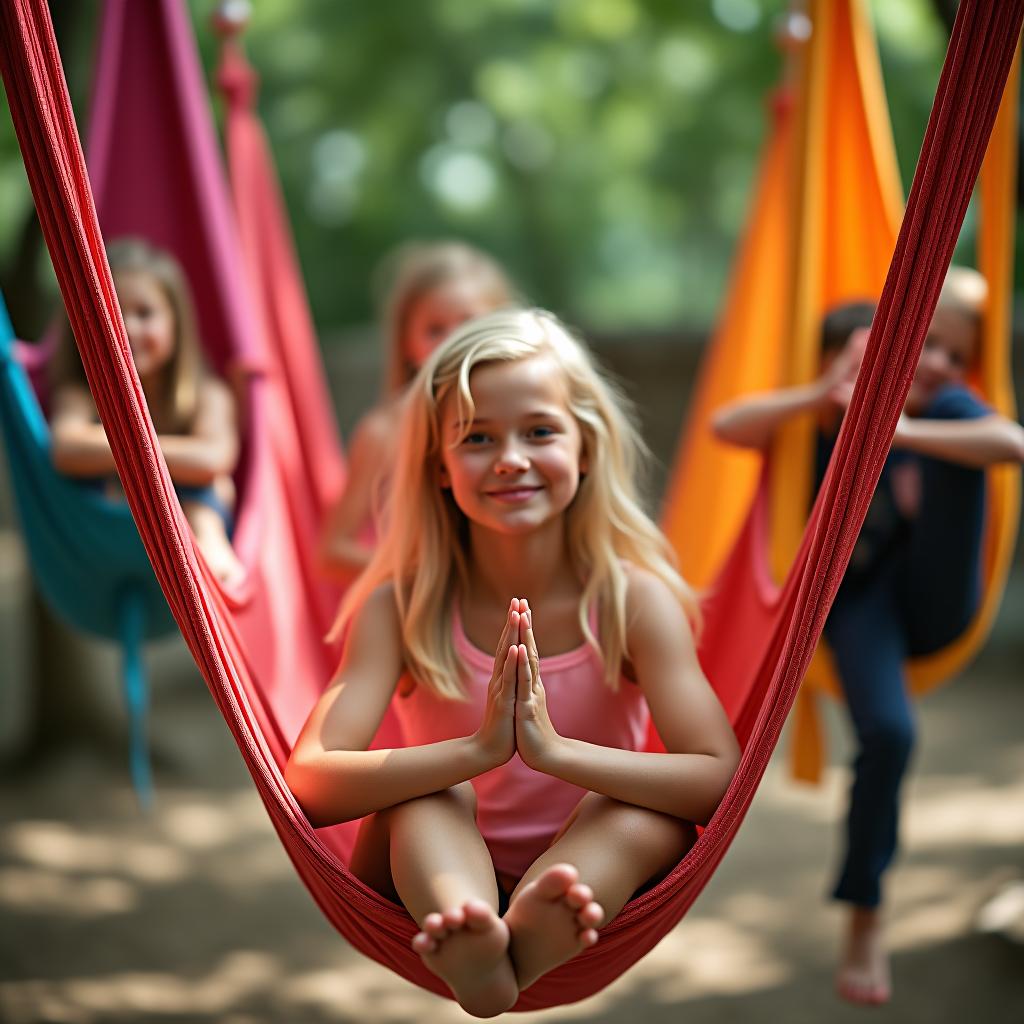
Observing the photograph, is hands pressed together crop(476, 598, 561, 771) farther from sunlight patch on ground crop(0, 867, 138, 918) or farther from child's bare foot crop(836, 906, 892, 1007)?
sunlight patch on ground crop(0, 867, 138, 918)

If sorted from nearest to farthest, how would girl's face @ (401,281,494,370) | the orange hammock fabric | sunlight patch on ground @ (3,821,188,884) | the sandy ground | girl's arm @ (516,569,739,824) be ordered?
girl's arm @ (516,569,739,824) < the orange hammock fabric < girl's face @ (401,281,494,370) < the sandy ground < sunlight patch on ground @ (3,821,188,884)

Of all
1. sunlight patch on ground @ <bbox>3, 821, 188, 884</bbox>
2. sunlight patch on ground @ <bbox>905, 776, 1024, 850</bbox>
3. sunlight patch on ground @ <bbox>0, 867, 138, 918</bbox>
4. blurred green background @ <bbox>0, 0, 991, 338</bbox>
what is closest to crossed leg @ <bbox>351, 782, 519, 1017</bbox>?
sunlight patch on ground @ <bbox>0, 867, 138, 918</bbox>

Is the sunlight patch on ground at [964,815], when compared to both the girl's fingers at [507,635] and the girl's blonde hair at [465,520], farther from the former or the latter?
the girl's fingers at [507,635]

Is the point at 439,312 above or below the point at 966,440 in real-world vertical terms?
above

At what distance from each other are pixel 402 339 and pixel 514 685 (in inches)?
48.9

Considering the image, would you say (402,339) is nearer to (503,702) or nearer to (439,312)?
(439,312)

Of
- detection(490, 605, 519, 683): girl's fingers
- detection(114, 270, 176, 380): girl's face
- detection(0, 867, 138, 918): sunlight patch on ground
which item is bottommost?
detection(0, 867, 138, 918): sunlight patch on ground

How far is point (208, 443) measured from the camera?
1925 millimetres

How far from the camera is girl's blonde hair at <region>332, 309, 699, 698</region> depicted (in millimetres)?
1317

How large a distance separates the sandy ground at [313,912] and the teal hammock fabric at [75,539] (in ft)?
2.62

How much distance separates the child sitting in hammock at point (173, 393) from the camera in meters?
1.89

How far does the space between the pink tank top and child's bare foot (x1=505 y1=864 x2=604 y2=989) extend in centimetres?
19

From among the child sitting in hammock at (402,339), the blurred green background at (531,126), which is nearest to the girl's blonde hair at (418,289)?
the child sitting in hammock at (402,339)

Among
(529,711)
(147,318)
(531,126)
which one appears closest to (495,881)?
(529,711)
